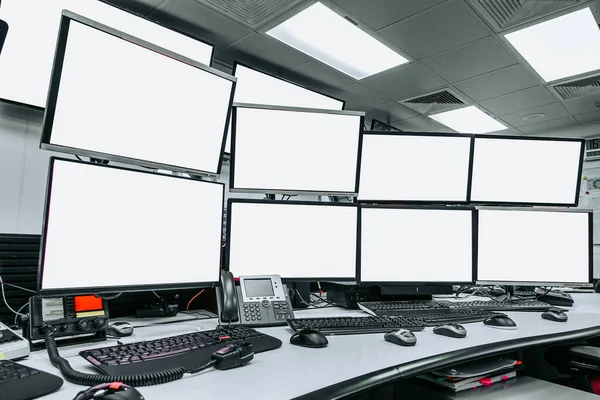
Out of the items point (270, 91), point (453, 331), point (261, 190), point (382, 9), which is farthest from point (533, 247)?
point (270, 91)

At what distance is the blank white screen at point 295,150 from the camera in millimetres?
1388

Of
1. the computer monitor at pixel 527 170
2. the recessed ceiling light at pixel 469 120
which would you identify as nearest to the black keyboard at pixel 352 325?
the computer monitor at pixel 527 170

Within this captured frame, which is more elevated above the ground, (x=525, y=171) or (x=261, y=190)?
(x=525, y=171)

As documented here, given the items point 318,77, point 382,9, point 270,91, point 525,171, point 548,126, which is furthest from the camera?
point 548,126

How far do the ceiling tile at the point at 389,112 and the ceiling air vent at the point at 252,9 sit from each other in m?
1.84

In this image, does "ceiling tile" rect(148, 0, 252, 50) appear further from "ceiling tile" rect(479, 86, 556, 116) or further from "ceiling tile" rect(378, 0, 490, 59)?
"ceiling tile" rect(479, 86, 556, 116)

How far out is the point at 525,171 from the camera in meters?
1.69

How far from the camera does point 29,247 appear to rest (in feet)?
3.36

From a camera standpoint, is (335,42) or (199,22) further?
(335,42)

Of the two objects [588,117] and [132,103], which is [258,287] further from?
[588,117]

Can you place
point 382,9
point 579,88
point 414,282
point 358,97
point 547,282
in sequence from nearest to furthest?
1. point 414,282
2. point 547,282
3. point 382,9
4. point 579,88
5. point 358,97

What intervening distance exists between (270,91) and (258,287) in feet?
7.51

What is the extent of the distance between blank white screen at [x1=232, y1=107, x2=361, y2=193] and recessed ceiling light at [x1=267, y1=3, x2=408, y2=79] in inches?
59.6

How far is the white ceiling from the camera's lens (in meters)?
2.60
